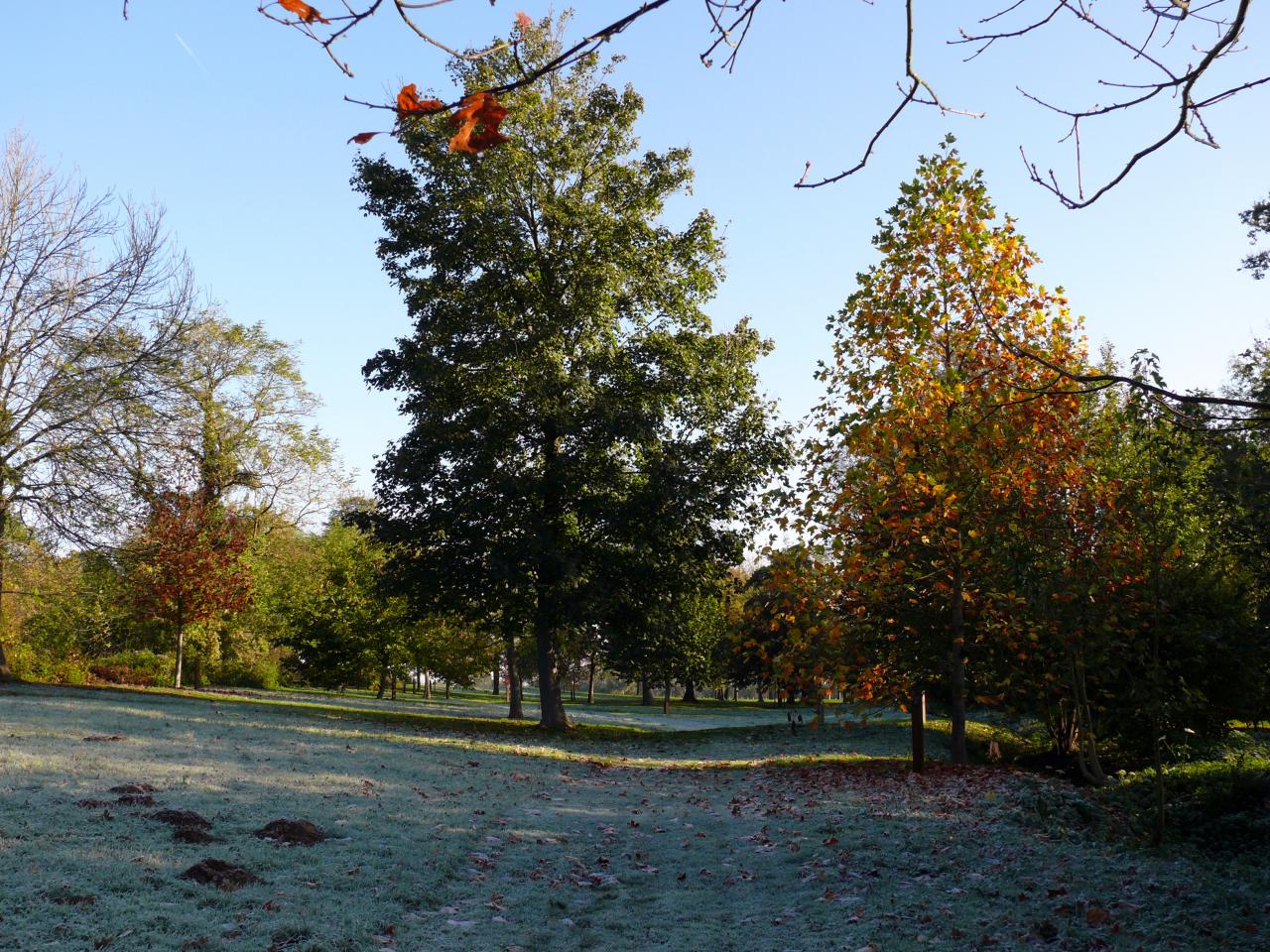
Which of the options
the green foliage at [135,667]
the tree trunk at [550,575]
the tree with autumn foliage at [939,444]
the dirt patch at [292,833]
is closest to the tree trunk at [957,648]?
the tree with autumn foliage at [939,444]

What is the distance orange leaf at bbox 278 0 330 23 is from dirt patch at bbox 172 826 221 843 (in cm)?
730

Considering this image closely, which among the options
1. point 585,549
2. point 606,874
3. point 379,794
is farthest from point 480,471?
point 606,874

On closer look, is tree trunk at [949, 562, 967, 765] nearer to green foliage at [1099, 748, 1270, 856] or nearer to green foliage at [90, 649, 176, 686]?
green foliage at [1099, 748, 1270, 856]

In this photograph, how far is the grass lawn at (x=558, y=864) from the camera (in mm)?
6027

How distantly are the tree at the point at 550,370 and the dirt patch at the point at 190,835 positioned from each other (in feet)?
47.1

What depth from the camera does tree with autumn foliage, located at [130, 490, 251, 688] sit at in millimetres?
30433

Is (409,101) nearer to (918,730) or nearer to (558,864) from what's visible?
(558,864)

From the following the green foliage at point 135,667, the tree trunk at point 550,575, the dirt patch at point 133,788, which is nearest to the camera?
the dirt patch at point 133,788

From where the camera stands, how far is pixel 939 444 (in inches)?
435

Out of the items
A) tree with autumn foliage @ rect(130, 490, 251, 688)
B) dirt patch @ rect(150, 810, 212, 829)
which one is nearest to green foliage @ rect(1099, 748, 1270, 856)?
dirt patch @ rect(150, 810, 212, 829)

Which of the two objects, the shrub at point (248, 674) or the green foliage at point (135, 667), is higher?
the green foliage at point (135, 667)

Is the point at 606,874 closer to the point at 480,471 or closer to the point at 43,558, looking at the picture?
the point at 480,471

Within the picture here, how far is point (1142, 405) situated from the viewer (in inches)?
311

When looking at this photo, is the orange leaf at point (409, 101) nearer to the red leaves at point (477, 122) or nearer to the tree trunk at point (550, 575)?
the red leaves at point (477, 122)
